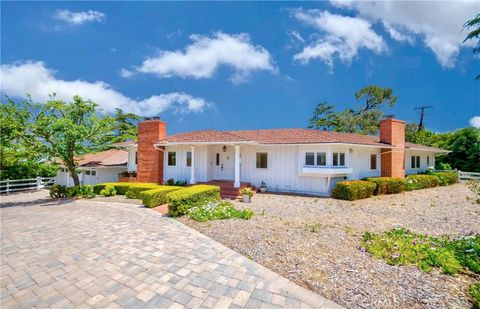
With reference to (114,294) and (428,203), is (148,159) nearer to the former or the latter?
(114,294)

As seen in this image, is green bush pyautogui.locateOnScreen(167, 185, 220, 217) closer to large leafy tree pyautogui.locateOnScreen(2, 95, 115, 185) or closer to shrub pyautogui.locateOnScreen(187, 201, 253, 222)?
shrub pyautogui.locateOnScreen(187, 201, 253, 222)

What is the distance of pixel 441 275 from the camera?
15.1 ft

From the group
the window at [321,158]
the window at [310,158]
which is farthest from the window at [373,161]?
the window at [310,158]

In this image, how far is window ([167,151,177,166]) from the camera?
59.4ft

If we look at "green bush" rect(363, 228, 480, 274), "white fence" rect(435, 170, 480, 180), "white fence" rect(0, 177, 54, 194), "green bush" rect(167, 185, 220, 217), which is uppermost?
"white fence" rect(435, 170, 480, 180)

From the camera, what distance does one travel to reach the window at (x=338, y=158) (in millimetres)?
15113

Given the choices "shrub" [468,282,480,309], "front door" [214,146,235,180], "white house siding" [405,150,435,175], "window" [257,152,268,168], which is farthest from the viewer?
"white house siding" [405,150,435,175]

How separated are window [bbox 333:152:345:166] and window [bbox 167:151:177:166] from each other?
435 inches

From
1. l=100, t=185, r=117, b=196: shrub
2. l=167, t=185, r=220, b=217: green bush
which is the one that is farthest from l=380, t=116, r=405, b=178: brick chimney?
l=100, t=185, r=117, b=196: shrub

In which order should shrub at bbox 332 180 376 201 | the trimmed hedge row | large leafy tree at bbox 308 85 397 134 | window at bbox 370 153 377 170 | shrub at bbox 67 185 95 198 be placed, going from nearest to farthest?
shrub at bbox 332 180 376 201
the trimmed hedge row
shrub at bbox 67 185 95 198
window at bbox 370 153 377 170
large leafy tree at bbox 308 85 397 134

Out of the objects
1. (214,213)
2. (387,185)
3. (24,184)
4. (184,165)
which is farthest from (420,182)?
(24,184)

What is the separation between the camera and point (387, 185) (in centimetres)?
1591

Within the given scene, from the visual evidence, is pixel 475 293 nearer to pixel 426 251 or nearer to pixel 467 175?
pixel 426 251

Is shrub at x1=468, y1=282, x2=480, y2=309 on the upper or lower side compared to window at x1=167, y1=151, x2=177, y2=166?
lower
